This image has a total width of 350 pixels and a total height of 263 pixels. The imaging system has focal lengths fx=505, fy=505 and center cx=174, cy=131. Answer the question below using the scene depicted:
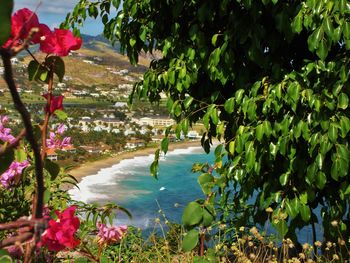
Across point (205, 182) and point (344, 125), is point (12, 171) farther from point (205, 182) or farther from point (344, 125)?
point (344, 125)

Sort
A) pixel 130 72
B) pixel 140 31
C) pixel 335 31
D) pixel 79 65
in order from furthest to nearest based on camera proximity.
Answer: pixel 130 72, pixel 79 65, pixel 140 31, pixel 335 31

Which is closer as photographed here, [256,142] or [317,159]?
[317,159]

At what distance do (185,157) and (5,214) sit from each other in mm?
60836

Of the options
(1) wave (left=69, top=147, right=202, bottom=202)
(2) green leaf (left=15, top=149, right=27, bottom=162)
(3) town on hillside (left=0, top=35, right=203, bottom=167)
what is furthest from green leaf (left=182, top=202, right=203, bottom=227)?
(1) wave (left=69, top=147, right=202, bottom=202)

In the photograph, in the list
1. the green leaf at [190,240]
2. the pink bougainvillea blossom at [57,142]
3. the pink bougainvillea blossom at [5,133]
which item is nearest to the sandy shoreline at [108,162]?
the pink bougainvillea blossom at [5,133]

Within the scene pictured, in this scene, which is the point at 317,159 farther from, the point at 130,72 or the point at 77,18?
the point at 130,72

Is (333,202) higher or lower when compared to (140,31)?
lower

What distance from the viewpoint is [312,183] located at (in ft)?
11.1

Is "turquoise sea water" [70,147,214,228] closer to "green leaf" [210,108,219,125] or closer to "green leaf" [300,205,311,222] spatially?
"green leaf" [210,108,219,125]

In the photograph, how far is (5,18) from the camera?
0.60 m

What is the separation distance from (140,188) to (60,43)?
143 feet

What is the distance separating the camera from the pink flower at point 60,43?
960 mm

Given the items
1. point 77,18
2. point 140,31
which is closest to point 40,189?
point 140,31

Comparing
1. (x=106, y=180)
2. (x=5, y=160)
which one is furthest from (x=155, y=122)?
(x=5, y=160)
